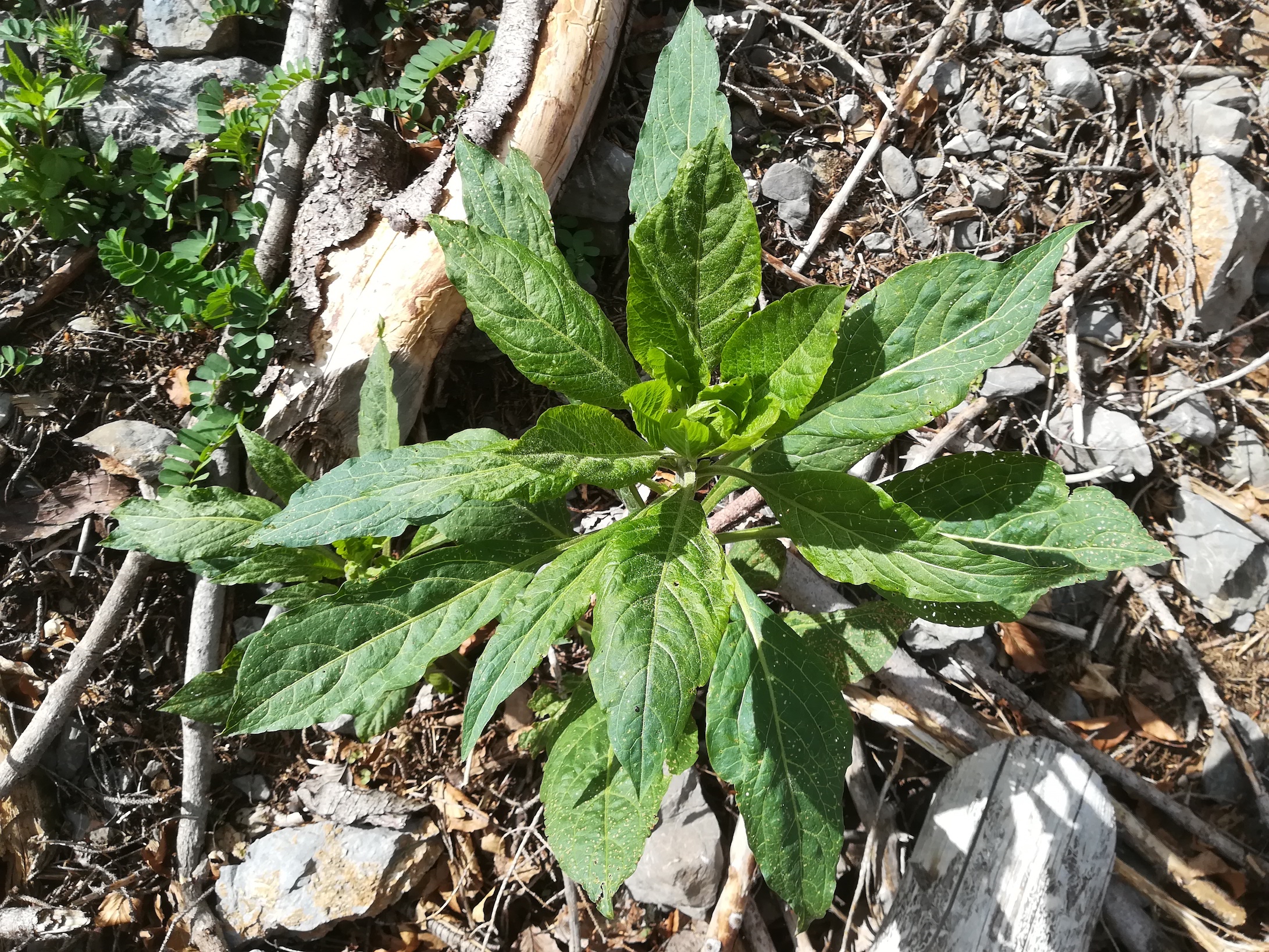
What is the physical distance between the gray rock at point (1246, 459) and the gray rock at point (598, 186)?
252 cm

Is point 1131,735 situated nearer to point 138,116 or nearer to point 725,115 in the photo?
point 725,115

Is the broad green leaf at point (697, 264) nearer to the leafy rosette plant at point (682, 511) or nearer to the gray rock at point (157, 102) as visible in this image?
the leafy rosette plant at point (682, 511)

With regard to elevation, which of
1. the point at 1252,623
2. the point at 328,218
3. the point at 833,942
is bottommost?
the point at 833,942

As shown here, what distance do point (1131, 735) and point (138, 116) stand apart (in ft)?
13.8

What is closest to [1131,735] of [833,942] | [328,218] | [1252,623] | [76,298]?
[1252,623]

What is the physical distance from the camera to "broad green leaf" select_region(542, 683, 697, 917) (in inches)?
76.4

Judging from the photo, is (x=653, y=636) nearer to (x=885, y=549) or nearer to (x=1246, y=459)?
(x=885, y=549)

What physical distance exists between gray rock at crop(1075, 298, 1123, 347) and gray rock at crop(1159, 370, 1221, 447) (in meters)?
0.25

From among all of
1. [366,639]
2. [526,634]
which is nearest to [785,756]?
[526,634]

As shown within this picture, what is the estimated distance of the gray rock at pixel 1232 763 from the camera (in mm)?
2707

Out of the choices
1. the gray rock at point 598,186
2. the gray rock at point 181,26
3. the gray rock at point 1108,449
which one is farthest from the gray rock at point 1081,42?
the gray rock at point 181,26

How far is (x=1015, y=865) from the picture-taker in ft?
7.09

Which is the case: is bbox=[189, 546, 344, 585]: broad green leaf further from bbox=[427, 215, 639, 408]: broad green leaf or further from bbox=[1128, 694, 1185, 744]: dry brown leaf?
bbox=[1128, 694, 1185, 744]: dry brown leaf

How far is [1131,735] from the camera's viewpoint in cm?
276
